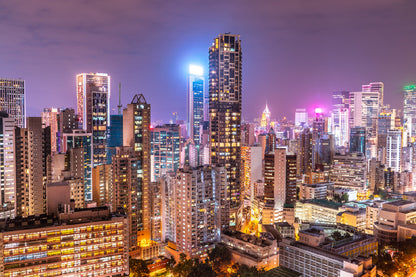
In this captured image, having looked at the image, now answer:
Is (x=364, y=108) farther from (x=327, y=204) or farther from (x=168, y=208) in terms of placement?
(x=168, y=208)

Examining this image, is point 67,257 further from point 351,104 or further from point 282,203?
point 351,104

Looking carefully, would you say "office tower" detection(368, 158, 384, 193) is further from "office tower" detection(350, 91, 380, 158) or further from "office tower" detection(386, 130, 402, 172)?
"office tower" detection(350, 91, 380, 158)

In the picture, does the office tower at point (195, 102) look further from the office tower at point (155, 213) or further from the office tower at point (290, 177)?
the office tower at point (155, 213)

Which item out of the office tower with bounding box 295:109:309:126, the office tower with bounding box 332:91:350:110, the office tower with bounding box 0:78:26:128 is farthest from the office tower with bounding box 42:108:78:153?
the office tower with bounding box 332:91:350:110

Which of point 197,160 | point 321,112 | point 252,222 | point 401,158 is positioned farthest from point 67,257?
point 321,112

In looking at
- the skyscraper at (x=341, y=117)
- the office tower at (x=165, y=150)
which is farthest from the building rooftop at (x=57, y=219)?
the skyscraper at (x=341, y=117)
